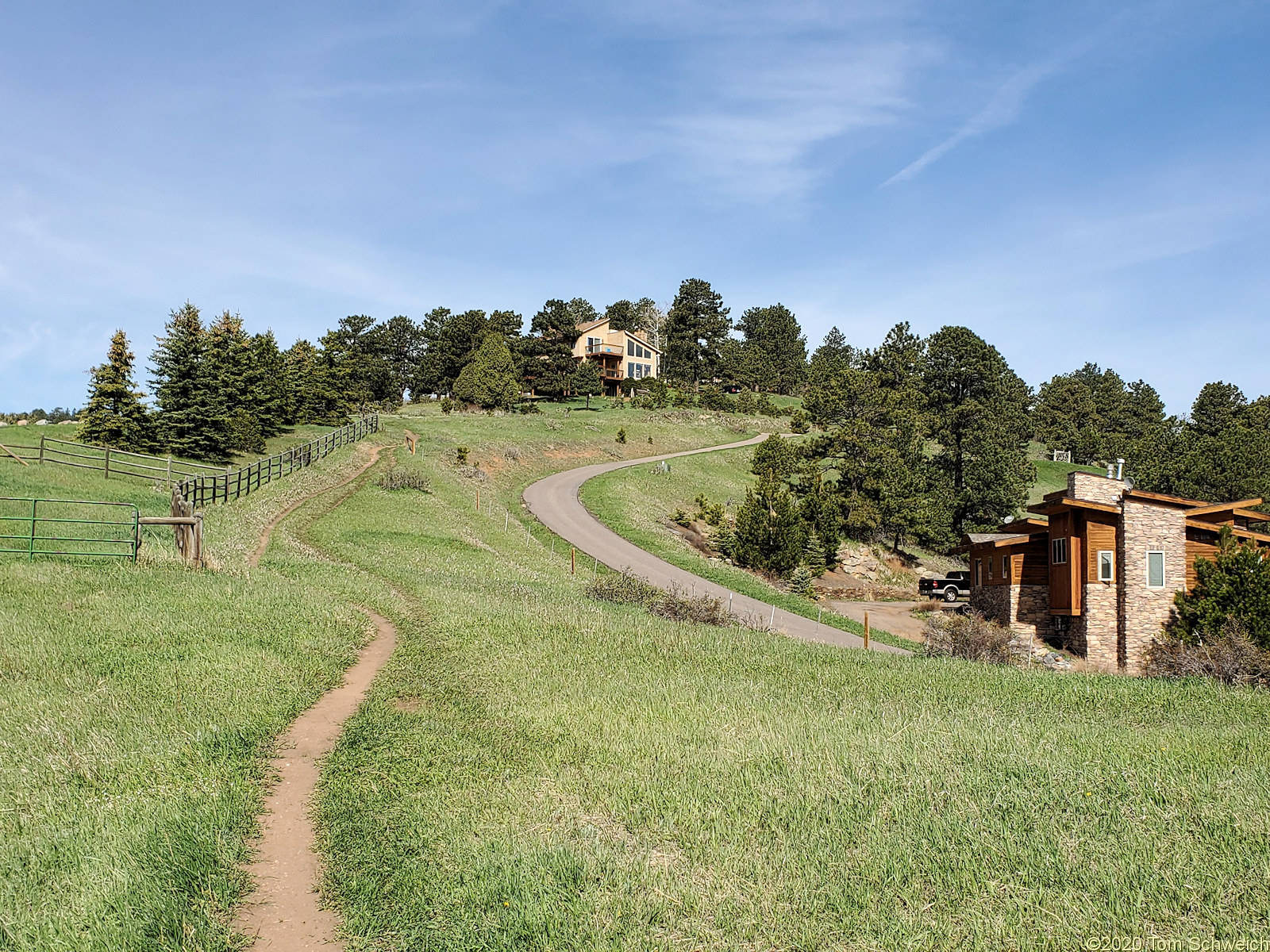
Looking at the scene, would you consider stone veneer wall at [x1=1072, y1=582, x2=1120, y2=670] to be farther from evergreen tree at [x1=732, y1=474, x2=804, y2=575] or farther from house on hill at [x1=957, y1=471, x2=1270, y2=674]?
evergreen tree at [x1=732, y1=474, x2=804, y2=575]

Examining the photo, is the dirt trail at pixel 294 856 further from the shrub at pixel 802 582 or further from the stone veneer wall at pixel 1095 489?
the shrub at pixel 802 582

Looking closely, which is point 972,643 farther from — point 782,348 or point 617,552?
point 782,348

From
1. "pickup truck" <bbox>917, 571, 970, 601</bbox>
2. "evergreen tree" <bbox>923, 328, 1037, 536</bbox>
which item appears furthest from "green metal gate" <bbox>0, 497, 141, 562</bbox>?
"evergreen tree" <bbox>923, 328, 1037, 536</bbox>

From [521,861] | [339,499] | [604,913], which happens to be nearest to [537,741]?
[521,861]

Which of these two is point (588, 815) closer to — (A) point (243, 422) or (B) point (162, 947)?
(B) point (162, 947)

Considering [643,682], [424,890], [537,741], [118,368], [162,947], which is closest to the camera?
[162,947]

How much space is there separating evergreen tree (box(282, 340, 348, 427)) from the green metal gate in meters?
41.6

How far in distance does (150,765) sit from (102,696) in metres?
2.50

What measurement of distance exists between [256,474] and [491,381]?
53.0 meters

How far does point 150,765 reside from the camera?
821cm

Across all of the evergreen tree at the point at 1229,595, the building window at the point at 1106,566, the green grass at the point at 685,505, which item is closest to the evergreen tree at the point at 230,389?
the green grass at the point at 685,505

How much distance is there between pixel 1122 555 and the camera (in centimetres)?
3356

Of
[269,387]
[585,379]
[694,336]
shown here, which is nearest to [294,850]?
[269,387]

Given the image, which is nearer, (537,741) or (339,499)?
(537,741)
